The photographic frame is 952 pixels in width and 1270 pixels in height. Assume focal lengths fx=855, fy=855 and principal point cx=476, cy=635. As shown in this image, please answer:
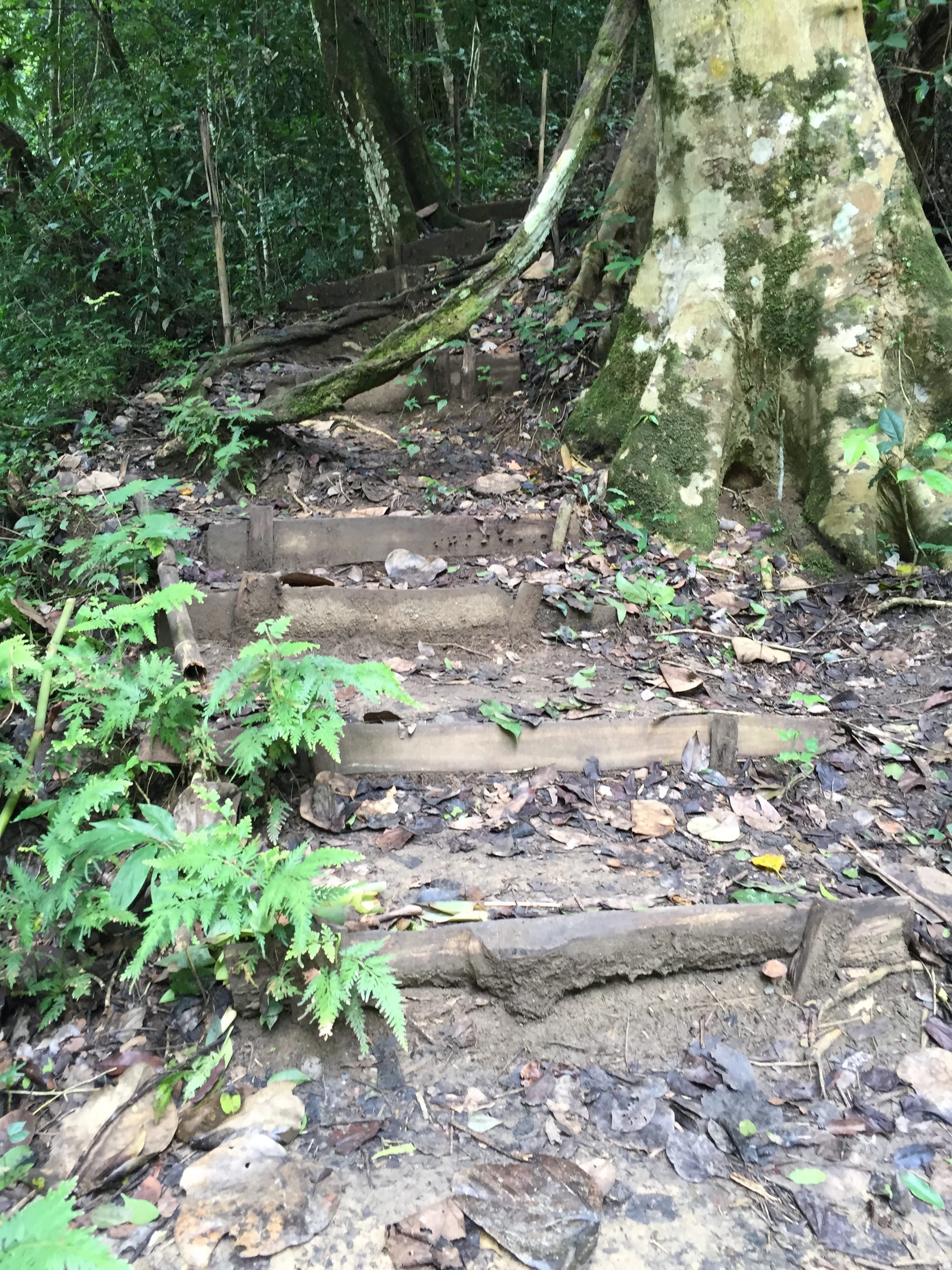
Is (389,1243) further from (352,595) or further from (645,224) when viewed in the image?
(645,224)

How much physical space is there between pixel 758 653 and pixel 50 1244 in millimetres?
3235

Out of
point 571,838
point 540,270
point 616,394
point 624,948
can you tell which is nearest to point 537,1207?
point 624,948

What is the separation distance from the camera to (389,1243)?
1.62 m

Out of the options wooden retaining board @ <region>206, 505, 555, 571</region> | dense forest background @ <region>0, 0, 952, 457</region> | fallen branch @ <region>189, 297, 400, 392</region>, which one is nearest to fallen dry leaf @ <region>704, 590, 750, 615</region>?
wooden retaining board @ <region>206, 505, 555, 571</region>

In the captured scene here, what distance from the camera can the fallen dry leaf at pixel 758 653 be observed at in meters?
3.80

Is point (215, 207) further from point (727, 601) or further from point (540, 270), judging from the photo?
point (727, 601)

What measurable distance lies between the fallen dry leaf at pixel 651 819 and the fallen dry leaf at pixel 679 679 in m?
0.62

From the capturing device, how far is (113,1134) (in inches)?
76.1

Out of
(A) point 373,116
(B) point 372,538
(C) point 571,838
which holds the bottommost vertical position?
(C) point 571,838

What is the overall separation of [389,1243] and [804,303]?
15.2 feet

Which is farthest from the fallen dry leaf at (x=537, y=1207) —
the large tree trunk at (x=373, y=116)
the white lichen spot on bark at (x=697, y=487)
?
the large tree trunk at (x=373, y=116)

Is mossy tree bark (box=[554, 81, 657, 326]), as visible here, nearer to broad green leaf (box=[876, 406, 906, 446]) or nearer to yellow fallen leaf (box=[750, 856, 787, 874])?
broad green leaf (box=[876, 406, 906, 446])

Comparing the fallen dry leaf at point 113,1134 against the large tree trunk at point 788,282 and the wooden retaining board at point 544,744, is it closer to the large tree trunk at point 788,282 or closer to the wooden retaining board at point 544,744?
the wooden retaining board at point 544,744

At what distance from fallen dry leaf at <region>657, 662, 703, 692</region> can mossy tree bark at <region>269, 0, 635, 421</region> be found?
3.35 meters
